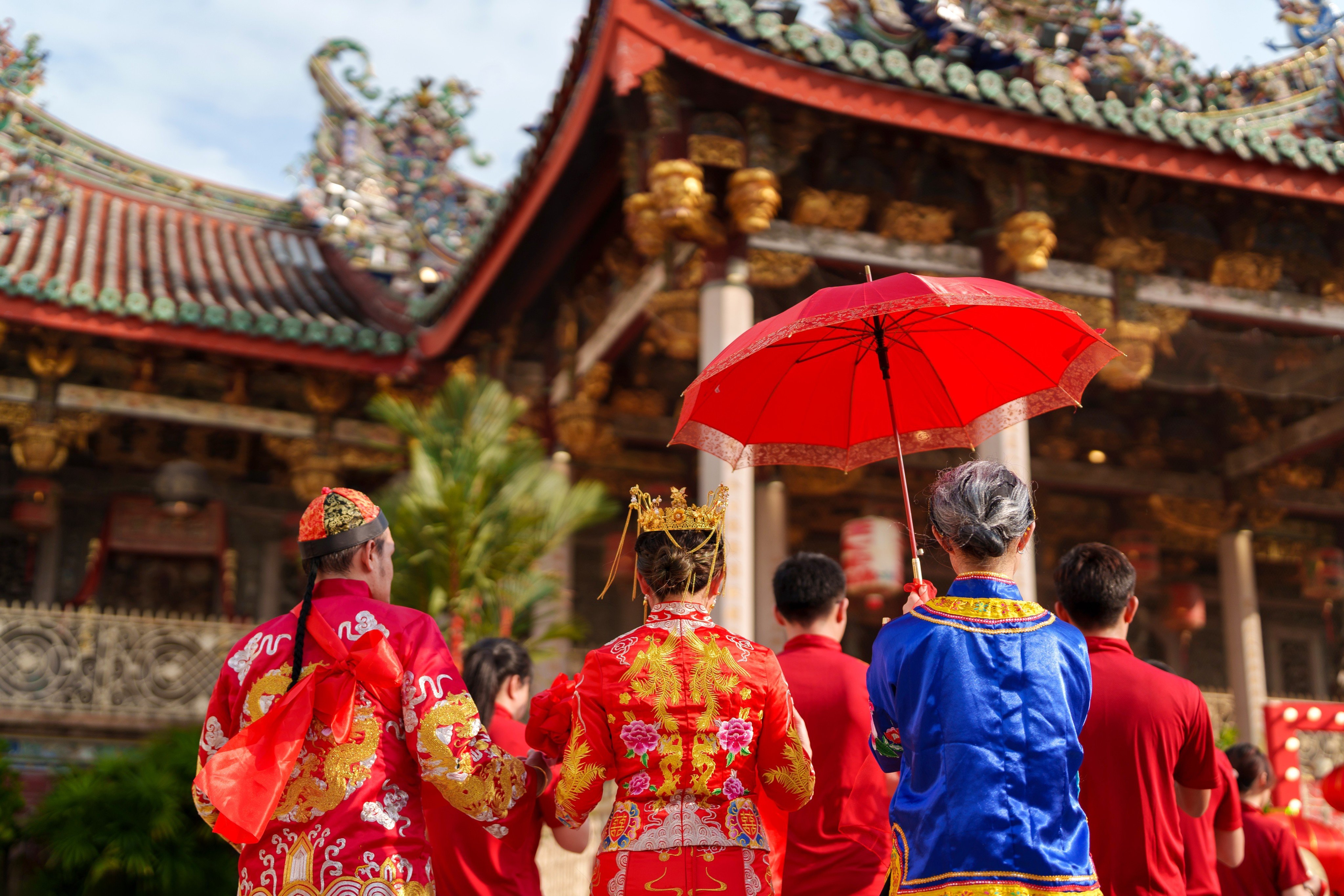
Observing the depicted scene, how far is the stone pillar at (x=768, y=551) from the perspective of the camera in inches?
337

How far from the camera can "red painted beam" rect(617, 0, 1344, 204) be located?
19.8ft

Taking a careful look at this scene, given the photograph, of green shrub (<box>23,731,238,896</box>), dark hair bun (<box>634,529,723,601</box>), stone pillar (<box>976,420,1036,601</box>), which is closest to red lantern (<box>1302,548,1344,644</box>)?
stone pillar (<box>976,420,1036,601</box>)

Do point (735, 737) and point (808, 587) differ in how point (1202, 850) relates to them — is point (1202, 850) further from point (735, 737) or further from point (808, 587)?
point (735, 737)

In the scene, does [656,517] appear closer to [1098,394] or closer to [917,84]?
[917,84]

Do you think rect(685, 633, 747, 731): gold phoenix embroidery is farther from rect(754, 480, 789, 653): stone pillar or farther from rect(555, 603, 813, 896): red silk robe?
rect(754, 480, 789, 653): stone pillar

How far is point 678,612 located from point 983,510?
0.64 meters

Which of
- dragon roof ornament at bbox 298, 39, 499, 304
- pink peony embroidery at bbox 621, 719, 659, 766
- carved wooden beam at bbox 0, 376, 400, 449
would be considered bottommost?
pink peony embroidery at bbox 621, 719, 659, 766

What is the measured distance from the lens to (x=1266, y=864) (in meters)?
3.78

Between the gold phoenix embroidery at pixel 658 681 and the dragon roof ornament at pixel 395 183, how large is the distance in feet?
27.8

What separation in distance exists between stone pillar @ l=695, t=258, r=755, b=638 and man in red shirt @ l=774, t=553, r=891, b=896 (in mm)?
2492

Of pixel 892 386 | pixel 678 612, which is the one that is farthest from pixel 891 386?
pixel 678 612

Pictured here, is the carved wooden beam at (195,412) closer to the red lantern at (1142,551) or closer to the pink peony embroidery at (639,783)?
the red lantern at (1142,551)

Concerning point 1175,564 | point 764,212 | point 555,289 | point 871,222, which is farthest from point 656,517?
point 1175,564

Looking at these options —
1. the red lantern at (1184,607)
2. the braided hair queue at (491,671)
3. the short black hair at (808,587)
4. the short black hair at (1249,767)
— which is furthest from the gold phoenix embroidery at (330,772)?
the red lantern at (1184,607)
